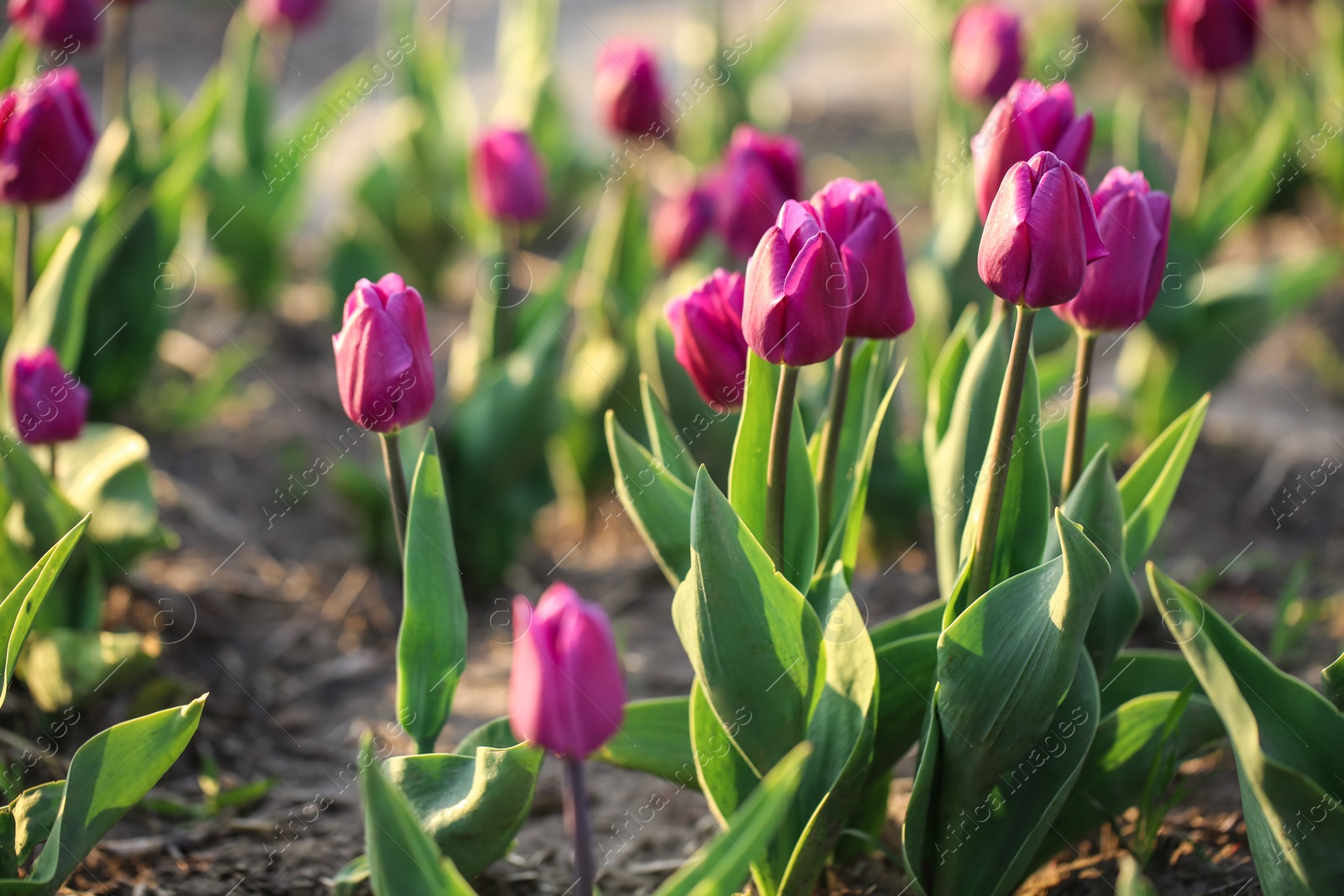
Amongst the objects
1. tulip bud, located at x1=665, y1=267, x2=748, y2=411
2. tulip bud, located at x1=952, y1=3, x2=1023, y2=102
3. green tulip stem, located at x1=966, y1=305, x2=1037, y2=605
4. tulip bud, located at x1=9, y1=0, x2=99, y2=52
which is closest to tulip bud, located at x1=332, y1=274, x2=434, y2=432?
tulip bud, located at x1=665, y1=267, x2=748, y2=411

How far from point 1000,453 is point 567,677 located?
0.52 meters

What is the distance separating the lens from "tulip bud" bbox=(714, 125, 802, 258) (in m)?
2.14

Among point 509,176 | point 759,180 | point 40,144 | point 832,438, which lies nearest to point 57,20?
point 40,144

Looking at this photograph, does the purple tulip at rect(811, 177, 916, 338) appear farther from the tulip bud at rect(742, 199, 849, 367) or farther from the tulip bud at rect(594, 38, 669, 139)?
the tulip bud at rect(594, 38, 669, 139)

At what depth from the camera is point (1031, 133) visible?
58.2 inches

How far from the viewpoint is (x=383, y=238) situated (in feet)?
11.5

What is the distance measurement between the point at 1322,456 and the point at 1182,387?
526mm

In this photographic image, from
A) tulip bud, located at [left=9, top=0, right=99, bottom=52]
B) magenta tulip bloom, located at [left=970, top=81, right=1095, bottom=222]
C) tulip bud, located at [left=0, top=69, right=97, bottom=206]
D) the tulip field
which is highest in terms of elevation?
tulip bud, located at [left=9, top=0, right=99, bottom=52]

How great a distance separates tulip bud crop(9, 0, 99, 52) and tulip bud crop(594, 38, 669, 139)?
3.61 ft

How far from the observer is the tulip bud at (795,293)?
1.20 meters

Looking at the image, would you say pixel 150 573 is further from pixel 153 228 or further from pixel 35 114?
pixel 35 114

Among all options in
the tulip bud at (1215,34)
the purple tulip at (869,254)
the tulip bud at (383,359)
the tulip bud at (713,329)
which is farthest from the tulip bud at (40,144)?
the tulip bud at (1215,34)

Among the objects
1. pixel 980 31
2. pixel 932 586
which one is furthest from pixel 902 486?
pixel 980 31

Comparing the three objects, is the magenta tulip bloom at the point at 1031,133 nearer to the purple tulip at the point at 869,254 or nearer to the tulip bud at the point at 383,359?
the purple tulip at the point at 869,254
